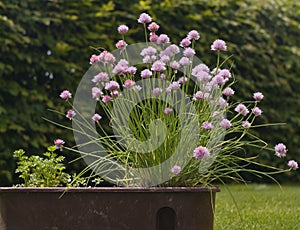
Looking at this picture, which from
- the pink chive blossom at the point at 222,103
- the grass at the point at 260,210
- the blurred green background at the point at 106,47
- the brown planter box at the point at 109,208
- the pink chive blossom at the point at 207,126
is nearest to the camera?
the brown planter box at the point at 109,208

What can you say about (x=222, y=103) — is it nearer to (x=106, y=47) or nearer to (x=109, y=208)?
(x=109, y=208)

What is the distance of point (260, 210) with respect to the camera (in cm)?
385

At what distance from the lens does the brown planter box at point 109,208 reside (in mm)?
2217

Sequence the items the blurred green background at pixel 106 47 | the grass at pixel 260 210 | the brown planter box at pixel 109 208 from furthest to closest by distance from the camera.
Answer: the blurred green background at pixel 106 47, the grass at pixel 260 210, the brown planter box at pixel 109 208

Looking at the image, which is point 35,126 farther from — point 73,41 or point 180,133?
point 180,133

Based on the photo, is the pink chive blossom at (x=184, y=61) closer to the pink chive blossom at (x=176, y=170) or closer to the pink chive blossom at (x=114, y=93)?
the pink chive blossom at (x=114, y=93)

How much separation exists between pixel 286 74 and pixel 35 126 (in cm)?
278

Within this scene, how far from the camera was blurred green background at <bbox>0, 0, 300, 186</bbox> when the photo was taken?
4918mm

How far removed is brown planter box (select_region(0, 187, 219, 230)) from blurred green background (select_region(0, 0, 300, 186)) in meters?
2.52

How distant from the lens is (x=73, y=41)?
17.2ft

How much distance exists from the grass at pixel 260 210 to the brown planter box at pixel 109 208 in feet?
1.09

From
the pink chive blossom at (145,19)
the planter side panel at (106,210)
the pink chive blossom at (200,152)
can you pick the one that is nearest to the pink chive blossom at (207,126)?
the pink chive blossom at (200,152)

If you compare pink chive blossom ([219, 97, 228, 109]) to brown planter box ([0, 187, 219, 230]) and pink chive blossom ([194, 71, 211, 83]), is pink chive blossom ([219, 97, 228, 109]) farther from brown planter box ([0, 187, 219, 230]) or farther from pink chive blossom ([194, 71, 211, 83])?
brown planter box ([0, 187, 219, 230])

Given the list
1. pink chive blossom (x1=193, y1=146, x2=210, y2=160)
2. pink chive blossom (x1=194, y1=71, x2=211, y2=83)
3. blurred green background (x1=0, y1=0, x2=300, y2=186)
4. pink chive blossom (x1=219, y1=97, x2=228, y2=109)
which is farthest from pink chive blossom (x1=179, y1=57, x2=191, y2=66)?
blurred green background (x1=0, y1=0, x2=300, y2=186)
